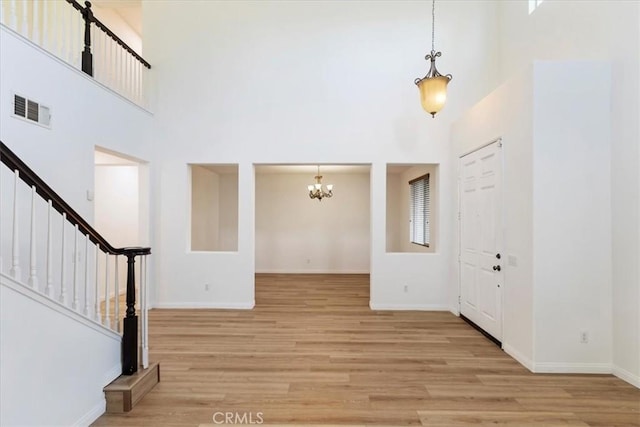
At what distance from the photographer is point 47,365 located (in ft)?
6.55

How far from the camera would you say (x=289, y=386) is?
2857 millimetres

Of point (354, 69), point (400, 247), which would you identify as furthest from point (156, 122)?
point (400, 247)

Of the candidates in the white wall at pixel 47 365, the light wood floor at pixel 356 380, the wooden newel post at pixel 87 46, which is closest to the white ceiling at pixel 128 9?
the wooden newel post at pixel 87 46

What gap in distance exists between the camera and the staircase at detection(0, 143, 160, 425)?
181 cm

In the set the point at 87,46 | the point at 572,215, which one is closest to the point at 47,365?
the point at 87,46

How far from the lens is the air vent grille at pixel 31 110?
116 inches

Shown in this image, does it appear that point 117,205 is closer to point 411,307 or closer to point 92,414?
point 92,414

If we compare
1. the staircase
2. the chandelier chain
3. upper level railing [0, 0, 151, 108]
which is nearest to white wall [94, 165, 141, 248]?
upper level railing [0, 0, 151, 108]

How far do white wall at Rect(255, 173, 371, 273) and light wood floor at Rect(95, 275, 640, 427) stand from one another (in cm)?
428

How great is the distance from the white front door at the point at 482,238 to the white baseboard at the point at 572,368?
62 cm

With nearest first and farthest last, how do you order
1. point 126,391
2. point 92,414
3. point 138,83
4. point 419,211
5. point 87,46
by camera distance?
point 92,414
point 126,391
point 87,46
point 138,83
point 419,211

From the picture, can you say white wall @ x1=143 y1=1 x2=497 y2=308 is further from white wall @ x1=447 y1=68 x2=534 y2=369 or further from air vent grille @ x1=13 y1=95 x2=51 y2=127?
air vent grille @ x1=13 y1=95 x2=51 y2=127

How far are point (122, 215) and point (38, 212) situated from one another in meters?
3.28

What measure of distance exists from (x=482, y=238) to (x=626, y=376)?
6.00ft
